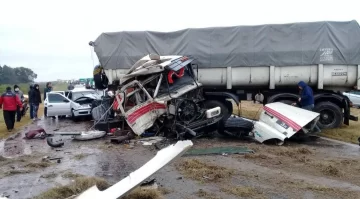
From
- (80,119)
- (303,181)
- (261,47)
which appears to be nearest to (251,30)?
(261,47)

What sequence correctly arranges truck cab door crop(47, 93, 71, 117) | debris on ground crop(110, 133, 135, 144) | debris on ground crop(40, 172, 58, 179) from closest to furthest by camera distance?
debris on ground crop(40, 172, 58, 179) → debris on ground crop(110, 133, 135, 144) → truck cab door crop(47, 93, 71, 117)

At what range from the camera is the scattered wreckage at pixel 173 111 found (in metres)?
9.55

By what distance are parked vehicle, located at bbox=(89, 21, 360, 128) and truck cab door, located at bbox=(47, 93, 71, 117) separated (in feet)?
16.0

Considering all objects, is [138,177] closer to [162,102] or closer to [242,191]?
[242,191]

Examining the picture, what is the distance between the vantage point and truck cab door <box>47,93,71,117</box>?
16.8 metres

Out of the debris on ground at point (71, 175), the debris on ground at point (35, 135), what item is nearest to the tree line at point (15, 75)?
the debris on ground at point (35, 135)

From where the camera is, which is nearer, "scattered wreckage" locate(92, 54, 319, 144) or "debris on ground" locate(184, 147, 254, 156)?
"debris on ground" locate(184, 147, 254, 156)

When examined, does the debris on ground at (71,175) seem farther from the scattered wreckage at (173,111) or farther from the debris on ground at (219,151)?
the scattered wreckage at (173,111)

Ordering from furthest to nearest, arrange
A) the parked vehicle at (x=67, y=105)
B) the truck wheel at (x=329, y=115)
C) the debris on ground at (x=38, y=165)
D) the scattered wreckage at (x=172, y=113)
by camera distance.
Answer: the parked vehicle at (x=67, y=105) → the truck wheel at (x=329, y=115) → the scattered wreckage at (x=172, y=113) → the debris on ground at (x=38, y=165)

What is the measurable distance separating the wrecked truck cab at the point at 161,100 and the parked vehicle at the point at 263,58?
5.82ft

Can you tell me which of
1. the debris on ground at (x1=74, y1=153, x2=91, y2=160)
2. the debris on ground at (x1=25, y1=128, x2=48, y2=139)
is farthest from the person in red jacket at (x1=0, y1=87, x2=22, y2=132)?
the debris on ground at (x1=74, y1=153, x2=91, y2=160)

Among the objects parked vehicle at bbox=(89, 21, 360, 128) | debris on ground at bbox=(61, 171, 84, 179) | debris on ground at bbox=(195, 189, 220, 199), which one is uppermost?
parked vehicle at bbox=(89, 21, 360, 128)

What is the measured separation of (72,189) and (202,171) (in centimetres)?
224

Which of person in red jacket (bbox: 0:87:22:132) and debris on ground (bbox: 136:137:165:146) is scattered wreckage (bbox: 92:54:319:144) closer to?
debris on ground (bbox: 136:137:165:146)
